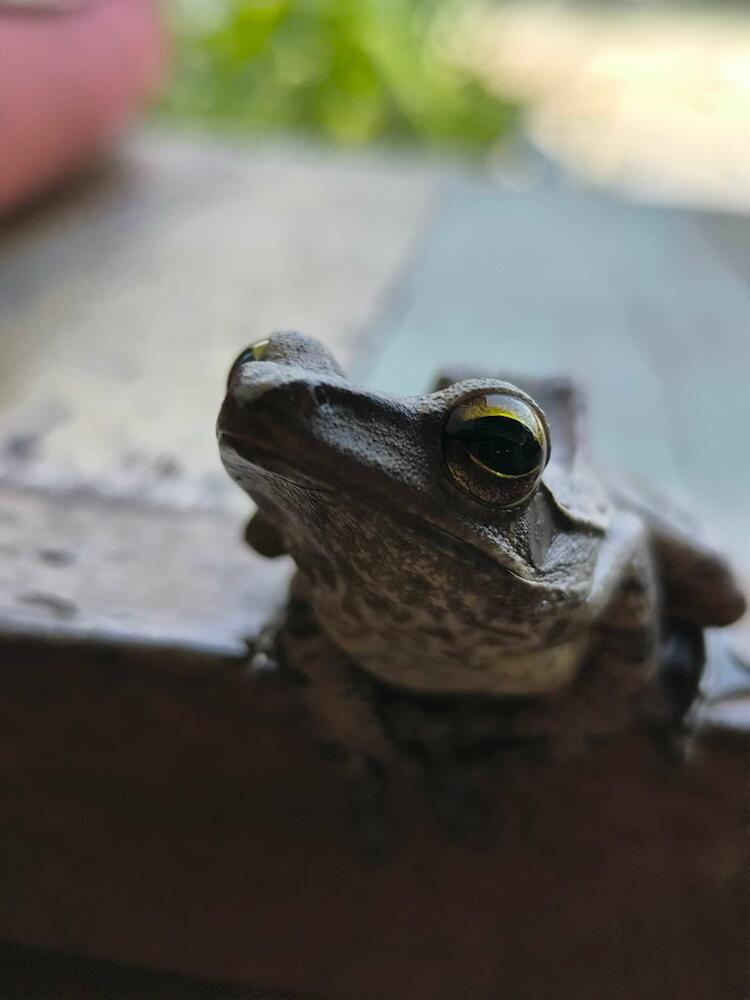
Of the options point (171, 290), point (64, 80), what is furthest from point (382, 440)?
point (64, 80)

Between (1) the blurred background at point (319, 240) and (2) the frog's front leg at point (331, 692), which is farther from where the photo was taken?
(1) the blurred background at point (319, 240)

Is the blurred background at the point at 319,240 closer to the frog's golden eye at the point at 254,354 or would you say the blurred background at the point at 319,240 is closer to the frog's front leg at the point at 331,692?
the frog's front leg at the point at 331,692

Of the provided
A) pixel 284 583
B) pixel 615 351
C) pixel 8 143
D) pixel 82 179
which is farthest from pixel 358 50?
pixel 284 583

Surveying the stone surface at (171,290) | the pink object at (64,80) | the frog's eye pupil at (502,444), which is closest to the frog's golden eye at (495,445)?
the frog's eye pupil at (502,444)

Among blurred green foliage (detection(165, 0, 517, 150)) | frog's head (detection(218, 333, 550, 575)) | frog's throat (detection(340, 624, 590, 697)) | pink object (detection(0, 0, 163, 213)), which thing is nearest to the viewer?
frog's head (detection(218, 333, 550, 575))

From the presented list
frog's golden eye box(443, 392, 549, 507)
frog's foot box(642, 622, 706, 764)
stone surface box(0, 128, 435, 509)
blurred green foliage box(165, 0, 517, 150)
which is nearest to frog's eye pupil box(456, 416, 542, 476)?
frog's golden eye box(443, 392, 549, 507)

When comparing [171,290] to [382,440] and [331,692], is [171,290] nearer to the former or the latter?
[331,692]

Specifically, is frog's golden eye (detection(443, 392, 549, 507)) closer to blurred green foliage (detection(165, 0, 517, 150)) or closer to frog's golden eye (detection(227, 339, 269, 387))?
frog's golden eye (detection(227, 339, 269, 387))
